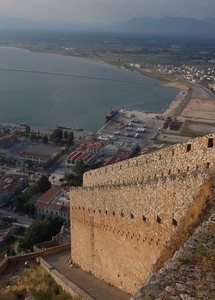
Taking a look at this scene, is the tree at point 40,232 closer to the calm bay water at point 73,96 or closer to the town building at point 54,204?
the town building at point 54,204

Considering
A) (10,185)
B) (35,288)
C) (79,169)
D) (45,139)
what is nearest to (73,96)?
(45,139)

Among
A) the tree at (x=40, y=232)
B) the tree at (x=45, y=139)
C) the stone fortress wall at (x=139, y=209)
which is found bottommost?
the tree at (x=45, y=139)

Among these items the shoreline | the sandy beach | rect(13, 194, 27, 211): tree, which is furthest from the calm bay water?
rect(13, 194, 27, 211): tree

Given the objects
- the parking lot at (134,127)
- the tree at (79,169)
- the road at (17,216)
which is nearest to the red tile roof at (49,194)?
the road at (17,216)

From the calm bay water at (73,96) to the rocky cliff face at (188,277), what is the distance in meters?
45.5

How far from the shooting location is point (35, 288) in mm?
A: 7664

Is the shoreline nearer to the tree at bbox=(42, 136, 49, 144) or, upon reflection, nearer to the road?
the tree at bbox=(42, 136, 49, 144)

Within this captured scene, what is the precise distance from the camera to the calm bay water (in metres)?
52.5

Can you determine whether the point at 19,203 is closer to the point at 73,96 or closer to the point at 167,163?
the point at 167,163

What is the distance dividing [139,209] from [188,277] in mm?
3125

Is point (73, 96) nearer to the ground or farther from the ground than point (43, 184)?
farther from the ground

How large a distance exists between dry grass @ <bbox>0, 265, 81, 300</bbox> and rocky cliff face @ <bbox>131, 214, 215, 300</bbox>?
4.32 meters

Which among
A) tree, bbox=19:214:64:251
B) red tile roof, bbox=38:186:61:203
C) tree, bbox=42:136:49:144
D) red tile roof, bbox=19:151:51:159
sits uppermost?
tree, bbox=19:214:64:251

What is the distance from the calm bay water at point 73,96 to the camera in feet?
172
